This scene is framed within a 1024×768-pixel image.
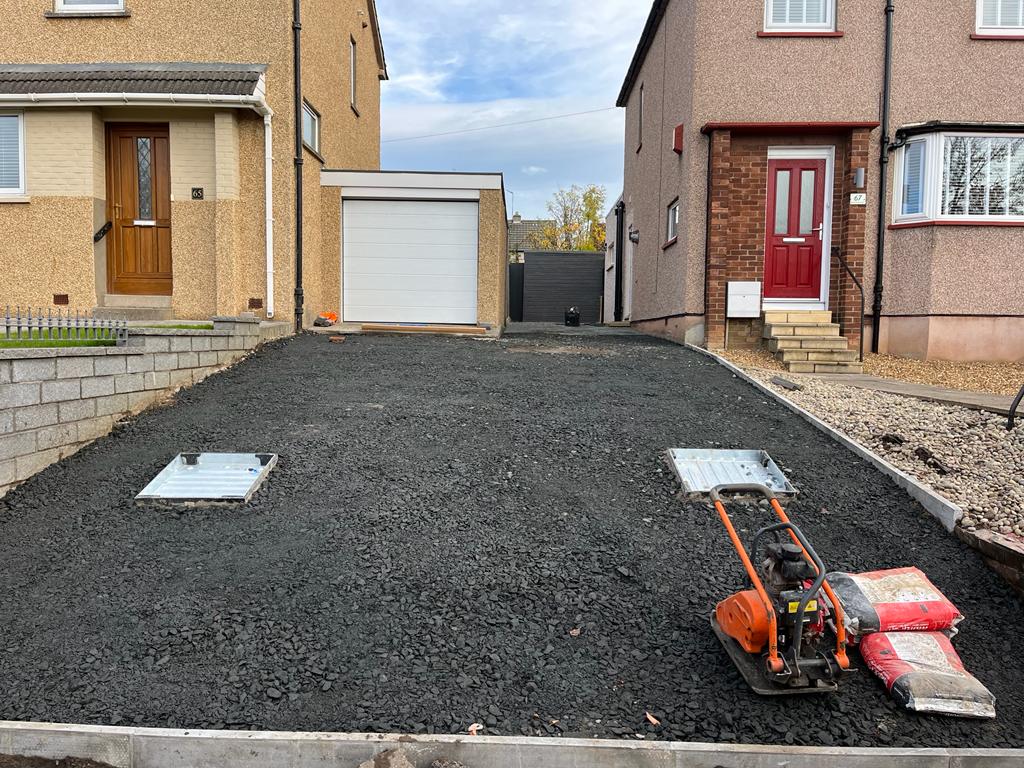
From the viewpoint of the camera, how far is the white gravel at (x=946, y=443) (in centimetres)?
434

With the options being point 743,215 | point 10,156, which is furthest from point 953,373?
point 10,156

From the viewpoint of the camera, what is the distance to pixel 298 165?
10430 millimetres

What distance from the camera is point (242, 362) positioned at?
8.07 m

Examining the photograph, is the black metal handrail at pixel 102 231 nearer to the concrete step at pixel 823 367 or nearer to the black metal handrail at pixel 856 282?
the concrete step at pixel 823 367

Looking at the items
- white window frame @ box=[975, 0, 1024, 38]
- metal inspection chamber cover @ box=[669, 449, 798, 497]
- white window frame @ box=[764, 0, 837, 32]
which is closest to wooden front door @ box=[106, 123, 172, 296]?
metal inspection chamber cover @ box=[669, 449, 798, 497]

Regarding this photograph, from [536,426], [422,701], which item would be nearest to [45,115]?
[536,426]

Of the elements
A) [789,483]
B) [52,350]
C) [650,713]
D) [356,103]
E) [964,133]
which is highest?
[356,103]

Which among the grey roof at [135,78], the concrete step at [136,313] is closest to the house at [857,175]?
the grey roof at [135,78]

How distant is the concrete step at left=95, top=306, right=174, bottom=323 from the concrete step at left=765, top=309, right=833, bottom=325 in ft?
27.6

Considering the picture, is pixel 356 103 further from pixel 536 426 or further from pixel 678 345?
pixel 536 426

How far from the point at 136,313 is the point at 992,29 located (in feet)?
41.7

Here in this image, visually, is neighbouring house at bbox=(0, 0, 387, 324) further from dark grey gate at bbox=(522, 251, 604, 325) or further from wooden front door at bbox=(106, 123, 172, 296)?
dark grey gate at bbox=(522, 251, 604, 325)

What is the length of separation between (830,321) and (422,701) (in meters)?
9.09

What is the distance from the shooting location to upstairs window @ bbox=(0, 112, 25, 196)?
32.6 feet
